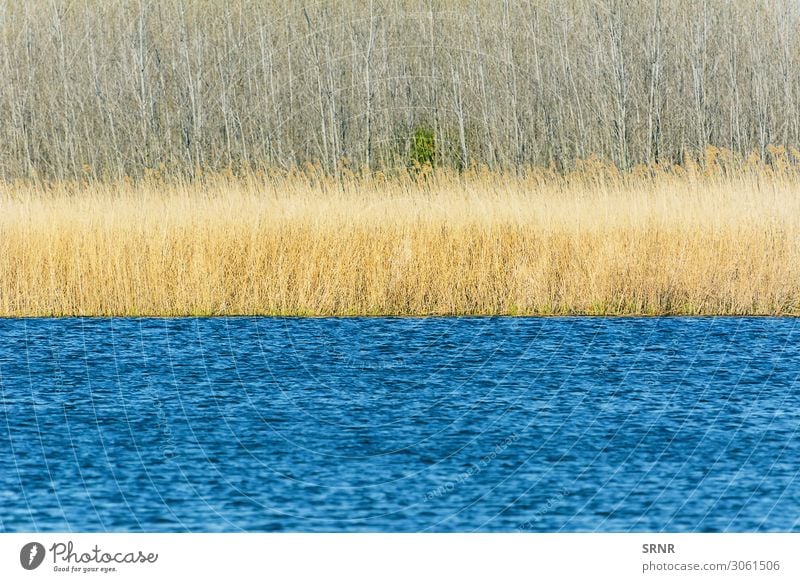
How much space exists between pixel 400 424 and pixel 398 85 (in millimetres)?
16896

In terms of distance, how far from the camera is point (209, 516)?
20.1 ft

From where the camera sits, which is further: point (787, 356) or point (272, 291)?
point (272, 291)

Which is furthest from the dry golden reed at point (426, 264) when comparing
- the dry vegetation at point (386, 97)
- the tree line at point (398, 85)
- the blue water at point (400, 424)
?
the tree line at point (398, 85)

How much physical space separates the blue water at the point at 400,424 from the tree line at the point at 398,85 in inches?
454

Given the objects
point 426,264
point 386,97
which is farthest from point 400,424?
point 386,97

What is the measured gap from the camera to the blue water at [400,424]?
6.26m

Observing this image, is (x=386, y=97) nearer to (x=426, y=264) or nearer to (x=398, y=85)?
(x=398, y=85)

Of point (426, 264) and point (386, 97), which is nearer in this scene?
point (426, 264)

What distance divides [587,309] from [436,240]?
1.63 m

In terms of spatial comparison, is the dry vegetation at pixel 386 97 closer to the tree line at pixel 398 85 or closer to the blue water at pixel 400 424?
the tree line at pixel 398 85

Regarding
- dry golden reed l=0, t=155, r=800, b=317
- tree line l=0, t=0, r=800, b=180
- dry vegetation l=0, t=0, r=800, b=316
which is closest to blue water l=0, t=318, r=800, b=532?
dry golden reed l=0, t=155, r=800, b=317

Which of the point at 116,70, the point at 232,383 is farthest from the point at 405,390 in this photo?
the point at 116,70

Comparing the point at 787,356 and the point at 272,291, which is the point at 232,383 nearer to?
the point at 272,291

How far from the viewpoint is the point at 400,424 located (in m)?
8.18
